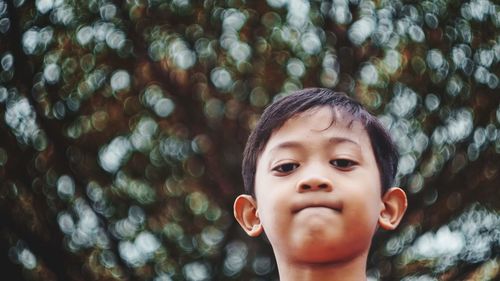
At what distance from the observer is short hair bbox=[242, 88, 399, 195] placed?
A: 199 cm

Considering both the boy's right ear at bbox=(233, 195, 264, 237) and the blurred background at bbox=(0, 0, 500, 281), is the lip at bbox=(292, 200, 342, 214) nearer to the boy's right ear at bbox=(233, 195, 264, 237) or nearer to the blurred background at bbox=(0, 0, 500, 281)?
the boy's right ear at bbox=(233, 195, 264, 237)

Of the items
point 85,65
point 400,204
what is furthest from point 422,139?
point 400,204

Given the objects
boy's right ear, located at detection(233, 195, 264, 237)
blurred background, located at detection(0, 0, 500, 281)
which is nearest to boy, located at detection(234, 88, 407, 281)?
boy's right ear, located at detection(233, 195, 264, 237)

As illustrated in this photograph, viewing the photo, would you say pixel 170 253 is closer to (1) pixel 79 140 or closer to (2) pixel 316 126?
(1) pixel 79 140

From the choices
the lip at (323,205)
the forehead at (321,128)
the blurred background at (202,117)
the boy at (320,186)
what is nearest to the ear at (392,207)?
the boy at (320,186)

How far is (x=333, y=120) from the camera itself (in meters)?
1.94

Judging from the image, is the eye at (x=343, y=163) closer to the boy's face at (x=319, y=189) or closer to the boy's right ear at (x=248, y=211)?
the boy's face at (x=319, y=189)

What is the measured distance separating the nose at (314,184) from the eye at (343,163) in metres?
0.09

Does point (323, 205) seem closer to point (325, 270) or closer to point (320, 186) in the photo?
point (320, 186)

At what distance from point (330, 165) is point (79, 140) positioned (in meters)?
6.32

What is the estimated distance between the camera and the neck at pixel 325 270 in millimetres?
1802

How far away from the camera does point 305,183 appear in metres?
1.76

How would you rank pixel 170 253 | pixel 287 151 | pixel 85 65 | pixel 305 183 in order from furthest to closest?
1. pixel 170 253
2. pixel 85 65
3. pixel 287 151
4. pixel 305 183

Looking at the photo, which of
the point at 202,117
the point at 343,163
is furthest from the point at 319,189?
the point at 202,117
